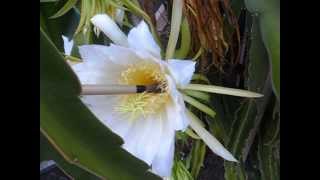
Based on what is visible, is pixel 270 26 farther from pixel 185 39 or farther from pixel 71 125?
pixel 71 125

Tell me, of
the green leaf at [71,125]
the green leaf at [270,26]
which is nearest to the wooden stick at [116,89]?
the green leaf at [71,125]

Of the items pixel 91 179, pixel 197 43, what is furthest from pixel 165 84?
pixel 91 179

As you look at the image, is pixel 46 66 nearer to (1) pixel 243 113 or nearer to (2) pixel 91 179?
(2) pixel 91 179

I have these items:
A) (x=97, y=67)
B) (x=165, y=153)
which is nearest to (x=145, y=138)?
(x=165, y=153)

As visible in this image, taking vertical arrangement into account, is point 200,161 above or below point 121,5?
below

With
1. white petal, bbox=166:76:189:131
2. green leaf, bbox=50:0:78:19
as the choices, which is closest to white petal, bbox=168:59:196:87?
white petal, bbox=166:76:189:131
